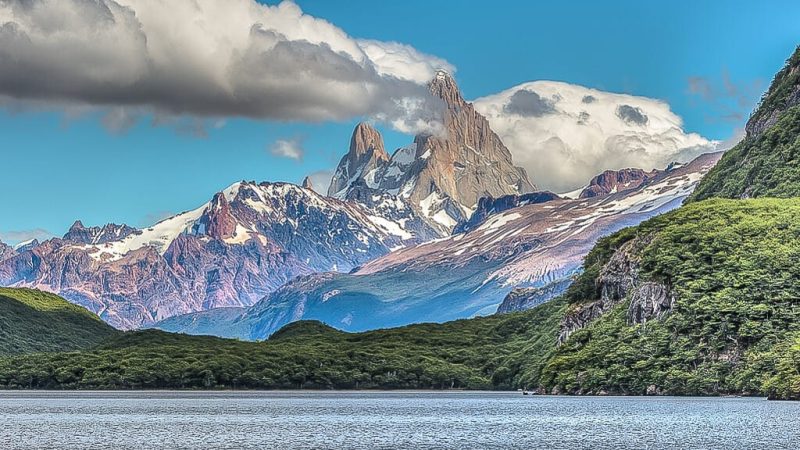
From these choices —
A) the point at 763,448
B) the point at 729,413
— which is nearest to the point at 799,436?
the point at 763,448

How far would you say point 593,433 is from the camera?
13975 centimetres

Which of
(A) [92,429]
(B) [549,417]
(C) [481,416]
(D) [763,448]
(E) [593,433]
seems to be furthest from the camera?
(C) [481,416]

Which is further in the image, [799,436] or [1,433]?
[1,433]

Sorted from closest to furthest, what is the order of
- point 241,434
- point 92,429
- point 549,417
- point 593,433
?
point 593,433
point 241,434
point 92,429
point 549,417

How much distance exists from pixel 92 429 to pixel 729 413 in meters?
97.1

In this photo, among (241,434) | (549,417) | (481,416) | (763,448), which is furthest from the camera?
(481,416)

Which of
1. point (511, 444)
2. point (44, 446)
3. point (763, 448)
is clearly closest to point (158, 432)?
point (44, 446)

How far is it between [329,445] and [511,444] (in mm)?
21116

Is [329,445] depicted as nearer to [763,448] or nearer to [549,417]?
[763,448]

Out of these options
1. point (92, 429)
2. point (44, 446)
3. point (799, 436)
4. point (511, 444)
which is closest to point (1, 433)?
point (92, 429)

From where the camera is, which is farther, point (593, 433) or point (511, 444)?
point (593, 433)

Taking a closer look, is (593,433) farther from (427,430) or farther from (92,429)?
(92,429)

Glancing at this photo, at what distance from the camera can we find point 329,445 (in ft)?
414

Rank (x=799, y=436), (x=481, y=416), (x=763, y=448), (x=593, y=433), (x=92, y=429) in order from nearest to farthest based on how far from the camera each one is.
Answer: (x=763, y=448) < (x=799, y=436) < (x=593, y=433) < (x=92, y=429) < (x=481, y=416)
